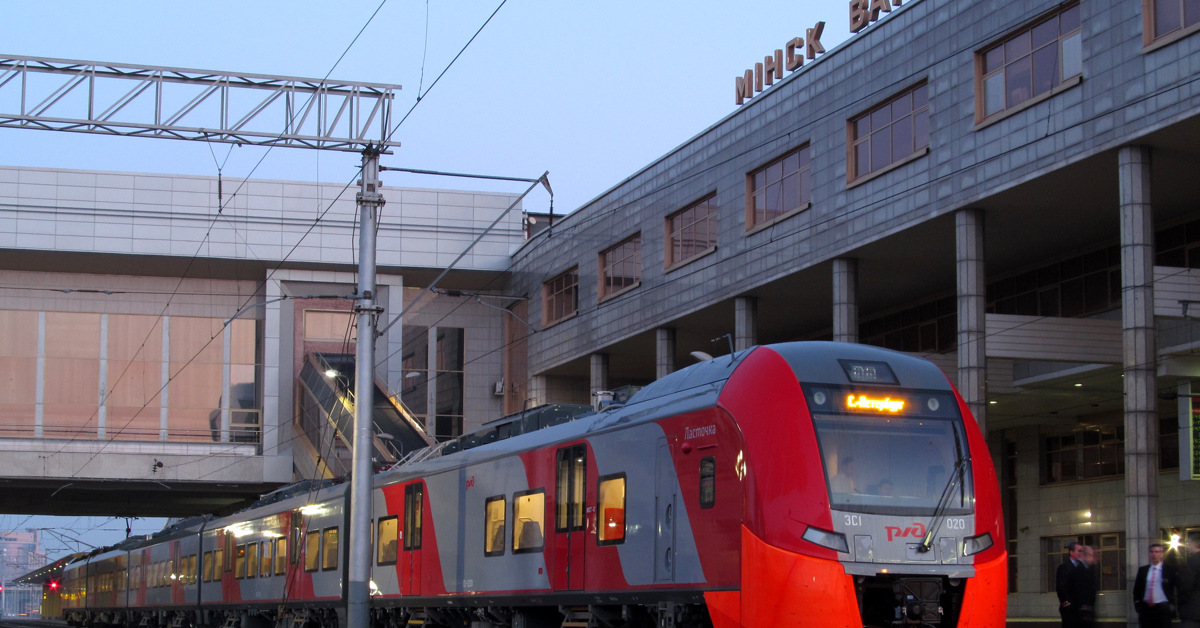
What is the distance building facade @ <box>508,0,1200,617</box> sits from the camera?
893 inches

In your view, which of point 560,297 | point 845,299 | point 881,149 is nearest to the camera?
point 881,149

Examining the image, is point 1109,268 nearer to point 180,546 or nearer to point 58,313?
point 180,546

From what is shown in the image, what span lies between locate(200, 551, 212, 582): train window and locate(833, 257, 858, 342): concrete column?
1624cm

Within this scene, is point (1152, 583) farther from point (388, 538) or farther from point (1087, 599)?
point (388, 538)

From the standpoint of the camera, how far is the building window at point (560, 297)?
4416 cm

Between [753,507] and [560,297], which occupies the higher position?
[560,297]

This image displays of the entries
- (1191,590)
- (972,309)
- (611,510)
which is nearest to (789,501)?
(611,510)

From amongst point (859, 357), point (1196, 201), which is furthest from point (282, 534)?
point (1196, 201)

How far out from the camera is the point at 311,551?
26469 mm

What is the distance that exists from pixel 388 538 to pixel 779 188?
44.8 feet

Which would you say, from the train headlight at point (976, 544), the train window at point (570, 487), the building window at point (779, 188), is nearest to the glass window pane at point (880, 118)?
the building window at point (779, 188)

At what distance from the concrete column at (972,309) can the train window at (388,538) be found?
416 inches

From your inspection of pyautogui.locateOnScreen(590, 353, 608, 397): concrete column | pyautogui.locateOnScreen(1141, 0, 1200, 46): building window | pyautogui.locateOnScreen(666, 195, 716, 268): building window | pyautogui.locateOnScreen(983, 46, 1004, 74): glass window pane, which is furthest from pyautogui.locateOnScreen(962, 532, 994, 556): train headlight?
pyautogui.locateOnScreen(590, 353, 608, 397): concrete column

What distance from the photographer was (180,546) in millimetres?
37188
